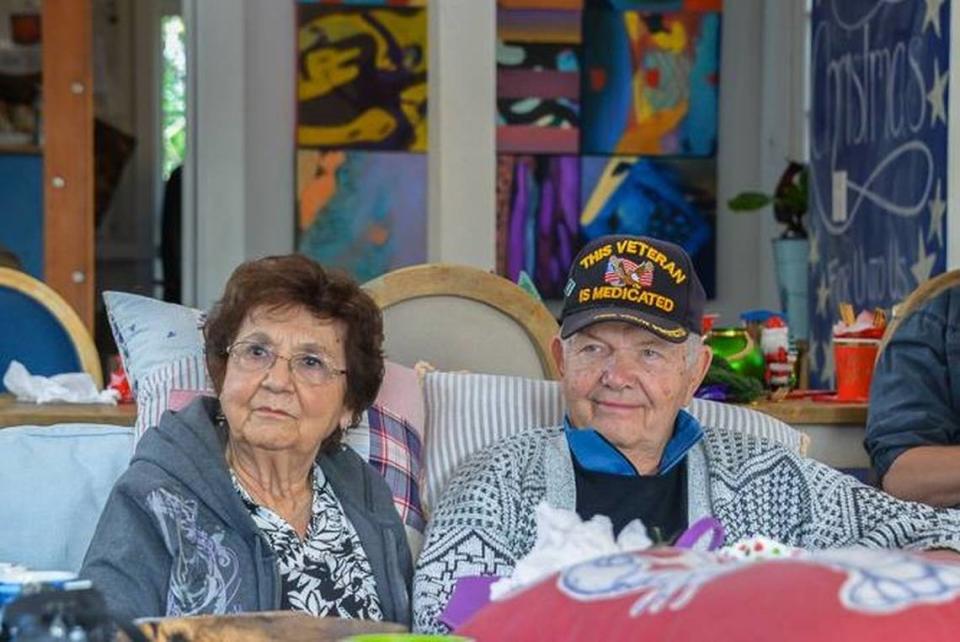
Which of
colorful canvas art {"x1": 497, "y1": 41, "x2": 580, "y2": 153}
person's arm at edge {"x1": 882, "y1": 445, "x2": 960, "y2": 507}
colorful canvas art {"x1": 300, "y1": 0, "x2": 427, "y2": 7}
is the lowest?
person's arm at edge {"x1": 882, "y1": 445, "x2": 960, "y2": 507}

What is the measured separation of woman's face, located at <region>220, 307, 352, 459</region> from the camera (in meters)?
2.67

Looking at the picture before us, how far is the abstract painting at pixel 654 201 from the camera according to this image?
24.3 ft

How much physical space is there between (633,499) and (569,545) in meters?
1.22

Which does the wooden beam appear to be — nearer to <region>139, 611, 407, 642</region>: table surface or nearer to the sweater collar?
the sweater collar

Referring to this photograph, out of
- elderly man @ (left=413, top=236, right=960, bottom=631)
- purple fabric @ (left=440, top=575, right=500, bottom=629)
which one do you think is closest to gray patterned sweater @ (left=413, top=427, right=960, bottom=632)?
elderly man @ (left=413, top=236, right=960, bottom=631)

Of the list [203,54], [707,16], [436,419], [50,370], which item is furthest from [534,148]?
[436,419]

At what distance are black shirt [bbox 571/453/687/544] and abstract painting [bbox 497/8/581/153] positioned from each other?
4561mm

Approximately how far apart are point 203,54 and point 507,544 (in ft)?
15.1

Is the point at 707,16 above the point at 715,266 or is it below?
above

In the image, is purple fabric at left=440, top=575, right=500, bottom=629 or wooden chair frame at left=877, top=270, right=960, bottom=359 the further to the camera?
wooden chair frame at left=877, top=270, right=960, bottom=359

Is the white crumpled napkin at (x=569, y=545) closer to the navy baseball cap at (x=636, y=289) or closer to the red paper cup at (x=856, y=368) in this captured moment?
the navy baseball cap at (x=636, y=289)

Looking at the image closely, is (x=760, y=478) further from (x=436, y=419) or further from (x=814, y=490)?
(x=436, y=419)

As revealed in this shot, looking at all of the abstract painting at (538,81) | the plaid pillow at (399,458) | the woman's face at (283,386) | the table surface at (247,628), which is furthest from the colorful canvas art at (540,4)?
the table surface at (247,628)

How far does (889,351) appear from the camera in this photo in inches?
142
